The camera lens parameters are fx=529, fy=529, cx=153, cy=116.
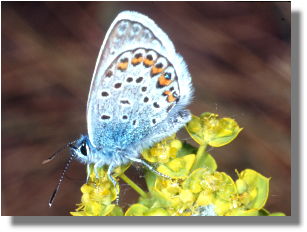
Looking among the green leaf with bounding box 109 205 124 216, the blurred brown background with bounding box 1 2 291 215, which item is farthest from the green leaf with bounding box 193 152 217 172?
the blurred brown background with bounding box 1 2 291 215

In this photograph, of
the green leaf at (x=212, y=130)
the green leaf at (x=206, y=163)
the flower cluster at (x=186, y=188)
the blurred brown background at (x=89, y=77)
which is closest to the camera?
the flower cluster at (x=186, y=188)

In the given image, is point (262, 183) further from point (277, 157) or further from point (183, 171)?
point (277, 157)

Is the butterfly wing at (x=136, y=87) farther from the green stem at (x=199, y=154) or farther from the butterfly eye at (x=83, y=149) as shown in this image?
the green stem at (x=199, y=154)

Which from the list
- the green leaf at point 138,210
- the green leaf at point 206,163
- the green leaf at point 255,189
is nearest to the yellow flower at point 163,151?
the green leaf at point 206,163

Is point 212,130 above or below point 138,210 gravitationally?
above

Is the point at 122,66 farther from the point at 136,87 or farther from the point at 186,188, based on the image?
the point at 186,188

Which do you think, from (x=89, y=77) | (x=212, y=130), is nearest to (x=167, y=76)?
(x=212, y=130)
